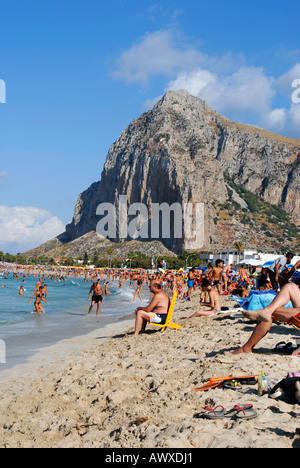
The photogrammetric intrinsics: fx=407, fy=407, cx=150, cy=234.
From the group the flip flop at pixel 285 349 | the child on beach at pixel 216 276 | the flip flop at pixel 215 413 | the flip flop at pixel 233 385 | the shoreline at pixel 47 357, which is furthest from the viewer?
the child on beach at pixel 216 276

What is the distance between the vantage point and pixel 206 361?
5.42 metres

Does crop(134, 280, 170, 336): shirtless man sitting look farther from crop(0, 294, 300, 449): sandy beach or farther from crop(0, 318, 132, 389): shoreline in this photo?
crop(0, 318, 132, 389): shoreline

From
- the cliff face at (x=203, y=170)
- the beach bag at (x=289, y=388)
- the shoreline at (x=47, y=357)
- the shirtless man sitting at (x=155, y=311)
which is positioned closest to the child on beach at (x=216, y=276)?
the shoreline at (x=47, y=357)

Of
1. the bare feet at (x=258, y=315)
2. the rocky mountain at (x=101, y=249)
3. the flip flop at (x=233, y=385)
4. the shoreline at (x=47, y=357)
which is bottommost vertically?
the shoreline at (x=47, y=357)

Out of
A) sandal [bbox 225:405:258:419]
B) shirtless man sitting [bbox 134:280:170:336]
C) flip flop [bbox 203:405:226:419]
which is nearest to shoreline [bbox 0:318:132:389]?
shirtless man sitting [bbox 134:280:170:336]

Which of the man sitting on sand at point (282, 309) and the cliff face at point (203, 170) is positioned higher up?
the cliff face at point (203, 170)

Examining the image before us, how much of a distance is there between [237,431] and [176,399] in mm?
1140

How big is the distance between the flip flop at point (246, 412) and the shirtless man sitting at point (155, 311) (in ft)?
16.9

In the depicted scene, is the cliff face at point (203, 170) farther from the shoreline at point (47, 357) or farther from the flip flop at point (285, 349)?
the flip flop at point (285, 349)

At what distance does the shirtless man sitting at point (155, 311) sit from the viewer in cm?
877

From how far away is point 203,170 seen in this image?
131m

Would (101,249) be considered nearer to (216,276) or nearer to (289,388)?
Result: (216,276)

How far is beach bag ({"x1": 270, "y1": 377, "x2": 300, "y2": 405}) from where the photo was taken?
3654 mm

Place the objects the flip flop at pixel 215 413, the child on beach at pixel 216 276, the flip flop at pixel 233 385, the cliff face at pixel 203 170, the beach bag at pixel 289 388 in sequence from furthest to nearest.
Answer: the cliff face at pixel 203 170, the child on beach at pixel 216 276, the flip flop at pixel 233 385, the beach bag at pixel 289 388, the flip flop at pixel 215 413
